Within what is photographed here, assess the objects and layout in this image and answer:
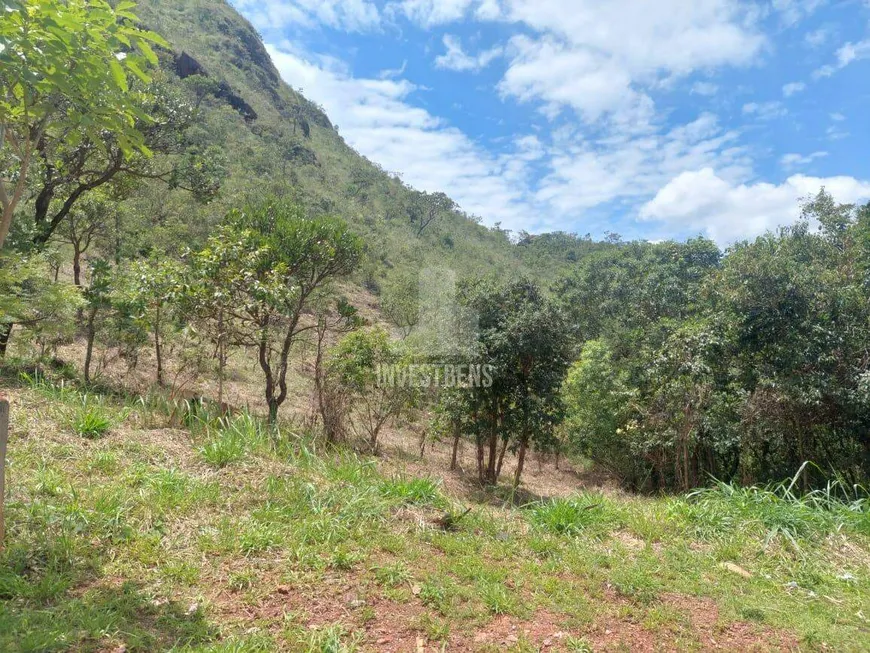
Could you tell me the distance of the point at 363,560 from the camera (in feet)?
10.9

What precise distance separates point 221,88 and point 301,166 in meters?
11.1

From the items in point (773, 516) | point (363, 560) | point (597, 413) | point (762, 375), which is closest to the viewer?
point (363, 560)

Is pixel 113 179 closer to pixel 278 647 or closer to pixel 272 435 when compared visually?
pixel 272 435

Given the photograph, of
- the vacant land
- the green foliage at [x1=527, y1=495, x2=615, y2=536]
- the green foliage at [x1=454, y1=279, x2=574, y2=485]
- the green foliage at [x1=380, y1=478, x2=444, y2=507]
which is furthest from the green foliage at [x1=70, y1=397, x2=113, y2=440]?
the green foliage at [x1=454, y1=279, x2=574, y2=485]

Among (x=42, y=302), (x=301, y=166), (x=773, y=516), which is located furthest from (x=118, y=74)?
(x=301, y=166)

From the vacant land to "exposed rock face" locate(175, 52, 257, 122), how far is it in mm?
47967

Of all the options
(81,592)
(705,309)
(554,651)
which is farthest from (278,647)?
(705,309)

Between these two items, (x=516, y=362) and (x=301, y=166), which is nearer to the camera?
(x=516, y=362)

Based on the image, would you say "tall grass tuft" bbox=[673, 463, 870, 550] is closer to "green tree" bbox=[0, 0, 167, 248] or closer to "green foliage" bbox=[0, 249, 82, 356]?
"green tree" bbox=[0, 0, 167, 248]

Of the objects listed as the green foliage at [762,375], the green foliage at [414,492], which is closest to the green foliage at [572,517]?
the green foliage at [414,492]

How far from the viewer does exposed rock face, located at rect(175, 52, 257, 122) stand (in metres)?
44.2

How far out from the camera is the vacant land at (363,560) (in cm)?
269

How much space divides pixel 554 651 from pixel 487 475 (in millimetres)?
10106

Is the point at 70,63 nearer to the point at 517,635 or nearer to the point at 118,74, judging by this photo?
the point at 118,74
